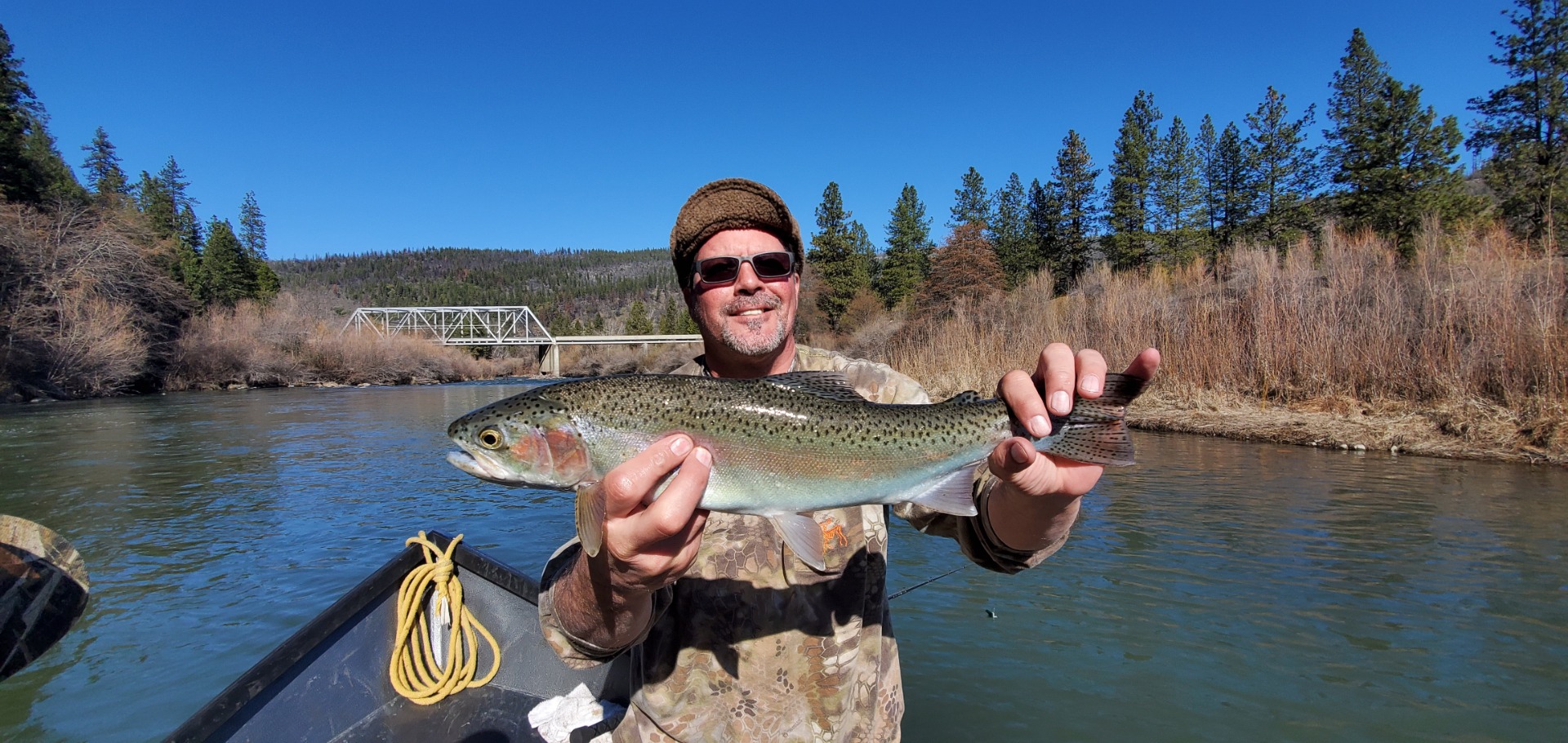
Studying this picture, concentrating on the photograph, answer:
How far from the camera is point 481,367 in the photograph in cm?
9650

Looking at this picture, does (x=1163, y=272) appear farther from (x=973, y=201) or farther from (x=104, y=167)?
(x=104, y=167)

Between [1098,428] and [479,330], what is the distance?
609ft

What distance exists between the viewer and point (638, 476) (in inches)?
98.6

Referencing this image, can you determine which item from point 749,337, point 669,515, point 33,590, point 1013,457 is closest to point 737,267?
point 749,337

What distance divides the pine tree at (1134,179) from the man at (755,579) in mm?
67323

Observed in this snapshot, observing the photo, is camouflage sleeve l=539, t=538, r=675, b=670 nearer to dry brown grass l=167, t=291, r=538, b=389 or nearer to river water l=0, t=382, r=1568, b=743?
river water l=0, t=382, r=1568, b=743

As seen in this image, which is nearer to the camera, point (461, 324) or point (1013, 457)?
point (1013, 457)

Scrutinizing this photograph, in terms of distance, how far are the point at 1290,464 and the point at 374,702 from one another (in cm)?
1685

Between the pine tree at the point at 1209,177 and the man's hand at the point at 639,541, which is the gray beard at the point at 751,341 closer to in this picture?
the man's hand at the point at 639,541

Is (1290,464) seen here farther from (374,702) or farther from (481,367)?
(481,367)

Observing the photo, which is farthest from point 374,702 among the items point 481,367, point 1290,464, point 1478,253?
point 481,367

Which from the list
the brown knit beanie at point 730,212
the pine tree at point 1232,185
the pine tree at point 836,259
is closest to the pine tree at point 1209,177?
the pine tree at point 1232,185

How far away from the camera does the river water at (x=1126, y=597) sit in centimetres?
615

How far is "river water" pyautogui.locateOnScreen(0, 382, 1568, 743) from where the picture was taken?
615 centimetres
